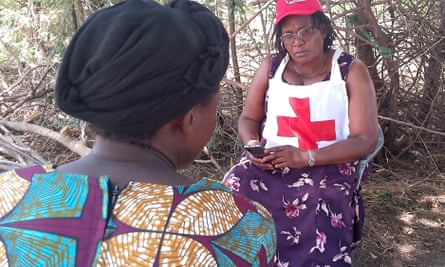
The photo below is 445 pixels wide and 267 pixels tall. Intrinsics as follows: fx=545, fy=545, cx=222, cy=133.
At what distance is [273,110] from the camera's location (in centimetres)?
287

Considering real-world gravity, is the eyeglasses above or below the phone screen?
above

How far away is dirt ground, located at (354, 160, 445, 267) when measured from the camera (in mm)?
3350

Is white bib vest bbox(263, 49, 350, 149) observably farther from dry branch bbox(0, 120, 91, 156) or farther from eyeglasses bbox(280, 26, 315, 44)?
dry branch bbox(0, 120, 91, 156)

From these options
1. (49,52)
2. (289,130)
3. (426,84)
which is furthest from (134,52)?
(49,52)

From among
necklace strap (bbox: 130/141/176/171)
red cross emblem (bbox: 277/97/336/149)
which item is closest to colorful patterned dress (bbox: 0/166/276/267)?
necklace strap (bbox: 130/141/176/171)

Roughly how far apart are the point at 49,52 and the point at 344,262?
384 centimetres

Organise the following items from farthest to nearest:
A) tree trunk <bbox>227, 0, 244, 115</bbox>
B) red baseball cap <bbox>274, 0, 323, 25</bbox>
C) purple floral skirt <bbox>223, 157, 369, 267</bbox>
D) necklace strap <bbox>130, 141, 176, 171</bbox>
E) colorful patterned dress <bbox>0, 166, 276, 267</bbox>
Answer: tree trunk <bbox>227, 0, 244, 115</bbox>, red baseball cap <bbox>274, 0, 323, 25</bbox>, purple floral skirt <bbox>223, 157, 369, 267</bbox>, necklace strap <bbox>130, 141, 176, 171</bbox>, colorful patterned dress <bbox>0, 166, 276, 267</bbox>

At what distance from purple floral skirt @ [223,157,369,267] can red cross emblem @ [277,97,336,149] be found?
0.63 feet

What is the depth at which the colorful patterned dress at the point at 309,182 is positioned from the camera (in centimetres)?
245

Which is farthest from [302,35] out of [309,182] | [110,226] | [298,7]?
[110,226]

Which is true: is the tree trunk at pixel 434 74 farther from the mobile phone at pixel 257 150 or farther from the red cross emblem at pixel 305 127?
the mobile phone at pixel 257 150

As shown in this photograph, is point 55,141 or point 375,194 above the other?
point 55,141

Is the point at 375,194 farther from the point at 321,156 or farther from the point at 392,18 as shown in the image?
the point at 321,156

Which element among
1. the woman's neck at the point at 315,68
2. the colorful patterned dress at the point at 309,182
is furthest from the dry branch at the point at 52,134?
the woman's neck at the point at 315,68
